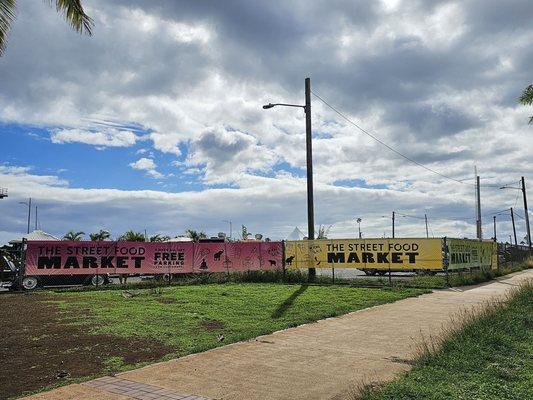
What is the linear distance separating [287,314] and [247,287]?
288 inches

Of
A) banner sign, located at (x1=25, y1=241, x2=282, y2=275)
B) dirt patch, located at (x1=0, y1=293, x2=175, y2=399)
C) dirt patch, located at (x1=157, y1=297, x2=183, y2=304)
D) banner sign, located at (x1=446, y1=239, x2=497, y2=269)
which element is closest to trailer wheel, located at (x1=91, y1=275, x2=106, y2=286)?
banner sign, located at (x1=25, y1=241, x2=282, y2=275)

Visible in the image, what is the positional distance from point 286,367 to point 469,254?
18.6 metres

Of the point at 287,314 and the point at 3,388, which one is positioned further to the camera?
the point at 287,314

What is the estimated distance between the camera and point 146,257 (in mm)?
21719

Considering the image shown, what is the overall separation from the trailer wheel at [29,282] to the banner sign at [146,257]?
0.25 metres

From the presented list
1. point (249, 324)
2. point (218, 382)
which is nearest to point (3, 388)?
point (218, 382)

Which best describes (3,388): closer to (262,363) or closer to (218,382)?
(218,382)

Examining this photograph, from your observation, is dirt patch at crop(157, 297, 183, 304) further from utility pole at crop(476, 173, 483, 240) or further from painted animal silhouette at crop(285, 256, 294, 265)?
utility pole at crop(476, 173, 483, 240)

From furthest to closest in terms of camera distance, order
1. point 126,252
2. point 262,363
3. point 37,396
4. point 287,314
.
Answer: point 126,252
point 287,314
point 262,363
point 37,396

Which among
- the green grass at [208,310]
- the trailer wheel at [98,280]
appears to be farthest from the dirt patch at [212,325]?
the trailer wheel at [98,280]

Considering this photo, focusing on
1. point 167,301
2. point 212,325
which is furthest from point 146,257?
point 212,325

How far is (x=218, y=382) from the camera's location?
252 inches

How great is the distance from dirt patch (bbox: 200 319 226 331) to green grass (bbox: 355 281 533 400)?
4.42m

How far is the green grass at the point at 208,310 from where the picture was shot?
957 centimetres
